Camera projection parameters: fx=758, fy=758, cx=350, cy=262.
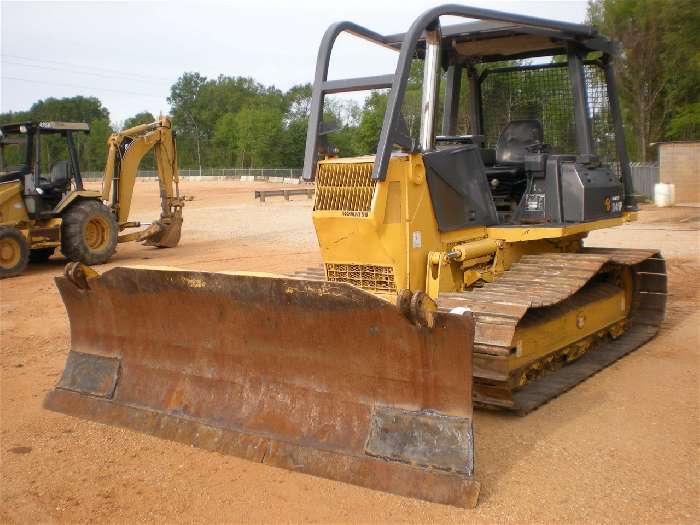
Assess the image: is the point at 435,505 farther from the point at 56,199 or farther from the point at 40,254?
the point at 40,254

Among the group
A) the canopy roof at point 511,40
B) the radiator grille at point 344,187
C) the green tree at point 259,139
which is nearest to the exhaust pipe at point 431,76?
the radiator grille at point 344,187

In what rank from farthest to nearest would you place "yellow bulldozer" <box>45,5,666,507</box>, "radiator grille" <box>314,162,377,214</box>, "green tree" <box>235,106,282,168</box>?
"green tree" <box>235,106,282,168</box>
"radiator grille" <box>314,162,377,214</box>
"yellow bulldozer" <box>45,5,666,507</box>

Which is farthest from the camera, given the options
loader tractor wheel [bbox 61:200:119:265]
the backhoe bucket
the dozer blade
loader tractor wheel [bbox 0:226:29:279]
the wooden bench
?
the wooden bench

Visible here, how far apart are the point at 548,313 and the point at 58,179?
10.8 metres

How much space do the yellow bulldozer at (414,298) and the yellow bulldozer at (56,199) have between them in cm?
827

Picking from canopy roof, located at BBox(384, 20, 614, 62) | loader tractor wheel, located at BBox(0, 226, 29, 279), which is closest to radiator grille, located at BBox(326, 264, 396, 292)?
canopy roof, located at BBox(384, 20, 614, 62)

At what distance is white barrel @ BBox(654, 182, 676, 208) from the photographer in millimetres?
24859

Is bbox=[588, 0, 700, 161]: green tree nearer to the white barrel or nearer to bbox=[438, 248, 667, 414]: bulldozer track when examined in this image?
the white barrel

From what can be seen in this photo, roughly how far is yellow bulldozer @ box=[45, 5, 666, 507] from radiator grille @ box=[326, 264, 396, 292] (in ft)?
0.04

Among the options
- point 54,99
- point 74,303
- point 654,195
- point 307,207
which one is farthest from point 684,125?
point 54,99

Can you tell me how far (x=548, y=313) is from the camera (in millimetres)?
5934

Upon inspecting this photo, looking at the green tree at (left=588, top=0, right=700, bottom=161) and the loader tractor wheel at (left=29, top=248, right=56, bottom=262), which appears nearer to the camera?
the loader tractor wheel at (left=29, top=248, right=56, bottom=262)

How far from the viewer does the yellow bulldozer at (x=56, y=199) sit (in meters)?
13.1

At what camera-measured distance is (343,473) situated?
415 cm
